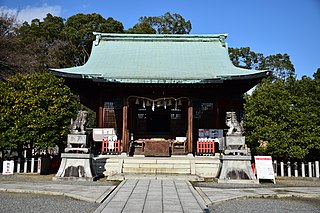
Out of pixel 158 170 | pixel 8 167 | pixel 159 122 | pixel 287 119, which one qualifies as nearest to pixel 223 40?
pixel 159 122

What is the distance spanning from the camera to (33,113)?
13.8 metres

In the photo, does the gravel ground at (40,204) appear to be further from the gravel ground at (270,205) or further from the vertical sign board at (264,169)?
the vertical sign board at (264,169)

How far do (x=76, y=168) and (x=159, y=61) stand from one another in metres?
9.51

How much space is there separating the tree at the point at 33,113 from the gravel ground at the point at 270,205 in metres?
9.71

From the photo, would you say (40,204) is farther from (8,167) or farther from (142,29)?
(142,29)

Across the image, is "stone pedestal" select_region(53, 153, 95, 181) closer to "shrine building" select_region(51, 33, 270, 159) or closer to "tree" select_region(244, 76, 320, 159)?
"shrine building" select_region(51, 33, 270, 159)

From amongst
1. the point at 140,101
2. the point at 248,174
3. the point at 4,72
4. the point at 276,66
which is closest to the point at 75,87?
the point at 140,101

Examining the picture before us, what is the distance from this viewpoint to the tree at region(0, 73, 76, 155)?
13453 millimetres

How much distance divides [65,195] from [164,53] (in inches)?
532

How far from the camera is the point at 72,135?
11312 millimetres

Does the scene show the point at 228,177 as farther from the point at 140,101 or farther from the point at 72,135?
the point at 140,101

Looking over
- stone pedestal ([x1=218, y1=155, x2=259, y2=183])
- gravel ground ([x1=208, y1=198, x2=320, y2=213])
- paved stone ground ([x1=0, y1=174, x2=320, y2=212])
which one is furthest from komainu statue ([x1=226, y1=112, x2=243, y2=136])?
gravel ground ([x1=208, y1=198, x2=320, y2=213])

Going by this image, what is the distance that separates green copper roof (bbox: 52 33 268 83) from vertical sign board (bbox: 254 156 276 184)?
15.8 feet

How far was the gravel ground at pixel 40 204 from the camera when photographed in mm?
6383
